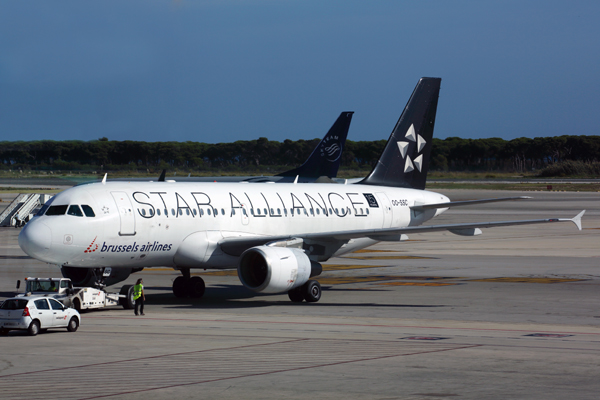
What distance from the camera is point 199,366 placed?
58.0ft

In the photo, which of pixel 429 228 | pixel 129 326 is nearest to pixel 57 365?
pixel 129 326

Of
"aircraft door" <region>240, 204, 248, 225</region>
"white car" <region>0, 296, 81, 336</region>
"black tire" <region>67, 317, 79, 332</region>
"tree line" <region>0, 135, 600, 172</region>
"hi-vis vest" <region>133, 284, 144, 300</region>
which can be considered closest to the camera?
"white car" <region>0, 296, 81, 336</region>

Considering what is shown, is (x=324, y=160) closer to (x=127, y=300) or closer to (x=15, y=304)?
(x=127, y=300)

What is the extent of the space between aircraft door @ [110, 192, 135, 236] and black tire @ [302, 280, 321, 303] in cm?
693

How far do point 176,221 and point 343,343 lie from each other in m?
10.8

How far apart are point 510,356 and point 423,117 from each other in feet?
81.1

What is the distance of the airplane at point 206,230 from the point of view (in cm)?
2728

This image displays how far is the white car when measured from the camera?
74.2 feet

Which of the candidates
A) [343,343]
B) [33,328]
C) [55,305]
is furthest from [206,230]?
[343,343]

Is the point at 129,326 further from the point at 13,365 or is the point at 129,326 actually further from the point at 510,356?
the point at 510,356

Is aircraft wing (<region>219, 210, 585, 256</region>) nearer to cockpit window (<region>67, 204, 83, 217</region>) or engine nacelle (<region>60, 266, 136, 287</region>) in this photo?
engine nacelle (<region>60, 266, 136, 287</region>)

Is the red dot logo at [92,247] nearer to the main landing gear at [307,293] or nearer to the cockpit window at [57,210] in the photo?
the cockpit window at [57,210]

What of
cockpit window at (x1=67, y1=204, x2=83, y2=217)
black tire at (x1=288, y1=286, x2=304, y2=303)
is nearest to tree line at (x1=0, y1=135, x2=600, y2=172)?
cockpit window at (x1=67, y1=204, x2=83, y2=217)

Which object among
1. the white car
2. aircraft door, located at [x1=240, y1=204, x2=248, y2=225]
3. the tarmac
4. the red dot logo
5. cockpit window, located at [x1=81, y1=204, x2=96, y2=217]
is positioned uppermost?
cockpit window, located at [x1=81, y1=204, x2=96, y2=217]
